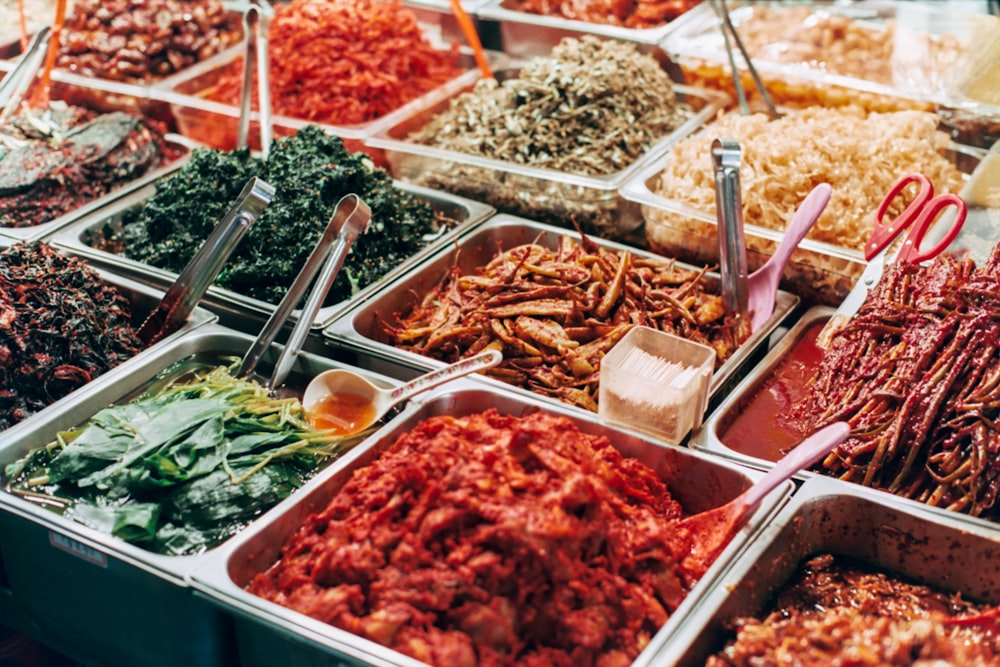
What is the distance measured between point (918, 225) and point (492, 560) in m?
1.58

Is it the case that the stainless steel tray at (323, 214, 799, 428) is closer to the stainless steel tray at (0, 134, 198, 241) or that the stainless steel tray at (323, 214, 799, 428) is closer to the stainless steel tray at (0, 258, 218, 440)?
the stainless steel tray at (0, 258, 218, 440)

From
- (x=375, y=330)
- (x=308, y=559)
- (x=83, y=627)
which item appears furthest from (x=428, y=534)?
(x=375, y=330)

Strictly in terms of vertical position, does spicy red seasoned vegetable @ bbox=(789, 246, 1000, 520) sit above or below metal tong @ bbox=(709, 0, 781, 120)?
below

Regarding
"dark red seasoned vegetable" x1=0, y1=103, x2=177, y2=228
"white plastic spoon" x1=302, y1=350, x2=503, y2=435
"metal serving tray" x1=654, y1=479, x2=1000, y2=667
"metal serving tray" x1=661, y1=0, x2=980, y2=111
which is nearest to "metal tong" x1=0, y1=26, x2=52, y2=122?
"dark red seasoned vegetable" x1=0, y1=103, x2=177, y2=228

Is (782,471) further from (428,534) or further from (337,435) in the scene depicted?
(337,435)

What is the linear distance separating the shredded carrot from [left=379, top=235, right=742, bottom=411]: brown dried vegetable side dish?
55.4 inches

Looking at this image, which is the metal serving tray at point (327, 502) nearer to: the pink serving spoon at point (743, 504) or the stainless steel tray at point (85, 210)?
the pink serving spoon at point (743, 504)

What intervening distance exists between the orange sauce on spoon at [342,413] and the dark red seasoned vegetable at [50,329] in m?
0.65

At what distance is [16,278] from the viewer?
2.65 meters

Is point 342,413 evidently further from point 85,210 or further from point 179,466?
point 85,210

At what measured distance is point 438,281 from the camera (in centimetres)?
315

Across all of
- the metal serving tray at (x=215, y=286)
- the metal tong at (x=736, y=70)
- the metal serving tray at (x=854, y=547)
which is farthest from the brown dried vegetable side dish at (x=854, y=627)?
the metal tong at (x=736, y=70)

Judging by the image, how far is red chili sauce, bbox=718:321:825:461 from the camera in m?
2.38

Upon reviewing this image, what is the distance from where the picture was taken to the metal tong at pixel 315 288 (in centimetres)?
260
